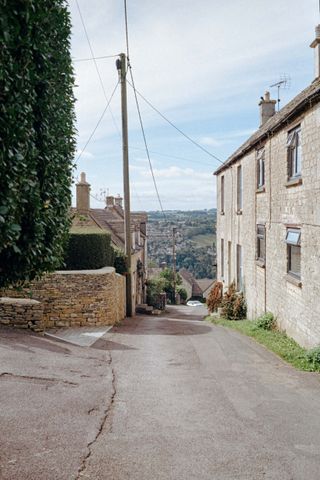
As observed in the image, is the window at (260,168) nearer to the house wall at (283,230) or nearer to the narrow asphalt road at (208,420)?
the house wall at (283,230)

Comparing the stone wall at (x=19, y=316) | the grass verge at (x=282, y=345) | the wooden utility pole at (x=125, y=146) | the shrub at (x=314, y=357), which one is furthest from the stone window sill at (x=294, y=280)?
the wooden utility pole at (x=125, y=146)

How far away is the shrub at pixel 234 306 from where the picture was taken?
18719mm

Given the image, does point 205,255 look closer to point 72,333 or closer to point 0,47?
point 72,333

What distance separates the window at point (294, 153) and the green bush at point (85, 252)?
24.6 feet

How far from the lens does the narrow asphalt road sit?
494 cm

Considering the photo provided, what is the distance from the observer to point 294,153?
1216 centimetres

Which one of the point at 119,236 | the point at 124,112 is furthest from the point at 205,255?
the point at 124,112

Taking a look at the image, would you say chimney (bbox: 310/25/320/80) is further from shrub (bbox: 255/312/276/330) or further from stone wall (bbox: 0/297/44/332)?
stone wall (bbox: 0/297/44/332)

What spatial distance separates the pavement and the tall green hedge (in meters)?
2.19

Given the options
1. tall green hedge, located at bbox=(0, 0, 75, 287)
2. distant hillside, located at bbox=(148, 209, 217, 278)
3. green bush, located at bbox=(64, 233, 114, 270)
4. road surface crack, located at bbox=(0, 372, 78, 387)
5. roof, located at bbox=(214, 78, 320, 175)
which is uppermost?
roof, located at bbox=(214, 78, 320, 175)

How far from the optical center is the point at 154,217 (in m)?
152

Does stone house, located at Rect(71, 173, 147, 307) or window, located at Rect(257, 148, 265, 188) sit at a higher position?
window, located at Rect(257, 148, 265, 188)

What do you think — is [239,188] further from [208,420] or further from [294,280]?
[208,420]

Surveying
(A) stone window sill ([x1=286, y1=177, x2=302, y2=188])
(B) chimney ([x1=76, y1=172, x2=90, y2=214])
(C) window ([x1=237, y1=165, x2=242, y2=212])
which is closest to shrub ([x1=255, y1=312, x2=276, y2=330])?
(A) stone window sill ([x1=286, y1=177, x2=302, y2=188])
